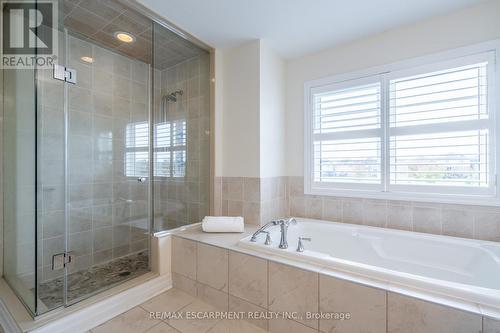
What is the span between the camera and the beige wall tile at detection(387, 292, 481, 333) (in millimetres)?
975

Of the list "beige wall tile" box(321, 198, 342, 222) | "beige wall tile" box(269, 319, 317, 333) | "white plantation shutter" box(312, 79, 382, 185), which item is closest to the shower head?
"white plantation shutter" box(312, 79, 382, 185)

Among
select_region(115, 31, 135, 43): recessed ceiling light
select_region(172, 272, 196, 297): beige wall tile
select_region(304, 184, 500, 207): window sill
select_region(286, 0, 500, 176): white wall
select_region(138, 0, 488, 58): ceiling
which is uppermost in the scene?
select_region(115, 31, 135, 43): recessed ceiling light

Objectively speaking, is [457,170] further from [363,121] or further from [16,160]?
[16,160]

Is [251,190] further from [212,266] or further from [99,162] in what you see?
[99,162]

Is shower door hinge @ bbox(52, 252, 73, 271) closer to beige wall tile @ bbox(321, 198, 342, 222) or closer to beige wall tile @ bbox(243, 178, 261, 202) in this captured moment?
beige wall tile @ bbox(243, 178, 261, 202)

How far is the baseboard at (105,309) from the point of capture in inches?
54.1

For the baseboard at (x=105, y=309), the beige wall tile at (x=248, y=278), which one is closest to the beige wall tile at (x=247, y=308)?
the beige wall tile at (x=248, y=278)

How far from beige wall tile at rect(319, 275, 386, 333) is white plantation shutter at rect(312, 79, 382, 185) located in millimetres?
1258

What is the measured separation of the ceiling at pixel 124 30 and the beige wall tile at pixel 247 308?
7.16 feet

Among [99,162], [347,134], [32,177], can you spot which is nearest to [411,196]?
[347,134]

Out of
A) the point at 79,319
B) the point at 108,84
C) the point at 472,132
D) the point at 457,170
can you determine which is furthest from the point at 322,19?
the point at 79,319

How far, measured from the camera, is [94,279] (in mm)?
1954

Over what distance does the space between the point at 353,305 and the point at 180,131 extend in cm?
207

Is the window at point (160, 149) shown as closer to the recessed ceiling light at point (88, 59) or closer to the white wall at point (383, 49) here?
the recessed ceiling light at point (88, 59)
